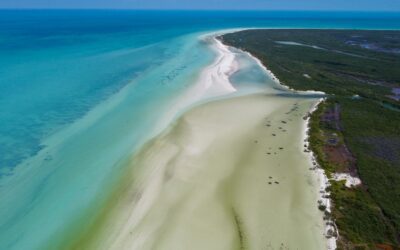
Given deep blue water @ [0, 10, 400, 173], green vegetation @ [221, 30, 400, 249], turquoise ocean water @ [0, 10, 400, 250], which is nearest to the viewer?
green vegetation @ [221, 30, 400, 249]

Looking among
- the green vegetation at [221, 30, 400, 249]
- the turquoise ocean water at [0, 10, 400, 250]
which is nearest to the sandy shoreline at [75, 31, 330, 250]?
the green vegetation at [221, 30, 400, 249]

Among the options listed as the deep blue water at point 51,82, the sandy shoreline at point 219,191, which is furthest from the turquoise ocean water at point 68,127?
the sandy shoreline at point 219,191

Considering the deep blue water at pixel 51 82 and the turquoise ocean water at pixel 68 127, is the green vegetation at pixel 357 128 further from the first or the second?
the deep blue water at pixel 51 82

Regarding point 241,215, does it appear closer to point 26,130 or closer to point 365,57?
point 26,130

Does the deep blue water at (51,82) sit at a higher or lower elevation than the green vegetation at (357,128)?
higher

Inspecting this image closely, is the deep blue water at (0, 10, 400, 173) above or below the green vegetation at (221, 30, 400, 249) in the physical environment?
above

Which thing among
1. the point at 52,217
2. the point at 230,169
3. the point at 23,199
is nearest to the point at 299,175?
the point at 230,169

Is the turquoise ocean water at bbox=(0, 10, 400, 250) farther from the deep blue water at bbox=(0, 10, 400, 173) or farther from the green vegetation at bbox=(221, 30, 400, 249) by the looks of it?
the green vegetation at bbox=(221, 30, 400, 249)

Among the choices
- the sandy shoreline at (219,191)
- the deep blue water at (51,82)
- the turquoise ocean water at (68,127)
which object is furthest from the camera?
the deep blue water at (51,82)

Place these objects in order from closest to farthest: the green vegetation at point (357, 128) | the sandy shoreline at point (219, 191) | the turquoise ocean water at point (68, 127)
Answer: the sandy shoreline at point (219, 191) < the green vegetation at point (357, 128) < the turquoise ocean water at point (68, 127)
